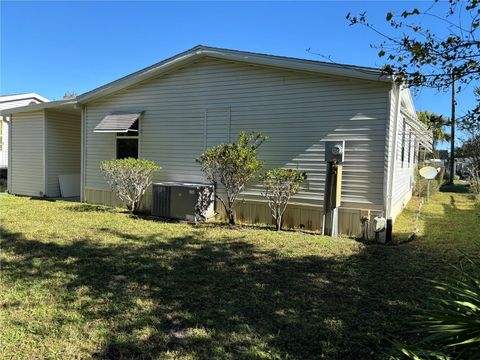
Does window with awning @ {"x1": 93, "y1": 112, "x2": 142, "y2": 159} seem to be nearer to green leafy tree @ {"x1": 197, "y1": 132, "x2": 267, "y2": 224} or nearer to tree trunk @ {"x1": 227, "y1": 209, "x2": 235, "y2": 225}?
green leafy tree @ {"x1": 197, "y1": 132, "x2": 267, "y2": 224}

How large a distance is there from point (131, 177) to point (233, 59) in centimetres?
388

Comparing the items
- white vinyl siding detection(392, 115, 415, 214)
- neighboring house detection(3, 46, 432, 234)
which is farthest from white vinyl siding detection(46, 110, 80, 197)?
white vinyl siding detection(392, 115, 415, 214)

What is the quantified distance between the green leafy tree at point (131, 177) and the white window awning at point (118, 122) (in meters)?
1.01

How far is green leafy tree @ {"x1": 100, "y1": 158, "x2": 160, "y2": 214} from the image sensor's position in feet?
30.5

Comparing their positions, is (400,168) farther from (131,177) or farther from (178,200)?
(131,177)

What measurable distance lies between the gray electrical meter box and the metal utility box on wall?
3.04 metres

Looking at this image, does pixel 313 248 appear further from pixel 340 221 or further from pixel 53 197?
pixel 53 197

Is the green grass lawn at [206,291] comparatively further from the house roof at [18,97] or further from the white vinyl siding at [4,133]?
the house roof at [18,97]

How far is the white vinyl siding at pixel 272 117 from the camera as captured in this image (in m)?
7.32

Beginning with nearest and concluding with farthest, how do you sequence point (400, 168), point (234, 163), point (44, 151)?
point (234, 163), point (400, 168), point (44, 151)

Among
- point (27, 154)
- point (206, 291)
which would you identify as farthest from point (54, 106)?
point (206, 291)

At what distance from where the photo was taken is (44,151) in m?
12.4

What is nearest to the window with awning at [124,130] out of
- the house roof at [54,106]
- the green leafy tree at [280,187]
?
the house roof at [54,106]

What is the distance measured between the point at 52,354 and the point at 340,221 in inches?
236
